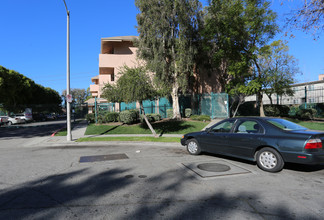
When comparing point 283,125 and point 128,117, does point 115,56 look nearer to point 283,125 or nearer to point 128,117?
point 128,117

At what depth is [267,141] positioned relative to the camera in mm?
5445

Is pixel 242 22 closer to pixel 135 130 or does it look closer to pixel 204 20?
pixel 204 20

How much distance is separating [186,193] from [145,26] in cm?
1761

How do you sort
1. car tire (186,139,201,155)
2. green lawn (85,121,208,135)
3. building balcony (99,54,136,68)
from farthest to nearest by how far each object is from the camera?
building balcony (99,54,136,68)
green lawn (85,121,208,135)
car tire (186,139,201,155)

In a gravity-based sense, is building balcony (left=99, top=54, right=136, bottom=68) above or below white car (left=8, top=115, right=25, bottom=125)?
above

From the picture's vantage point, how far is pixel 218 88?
2602cm

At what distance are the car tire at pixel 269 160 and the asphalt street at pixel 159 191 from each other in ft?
0.57

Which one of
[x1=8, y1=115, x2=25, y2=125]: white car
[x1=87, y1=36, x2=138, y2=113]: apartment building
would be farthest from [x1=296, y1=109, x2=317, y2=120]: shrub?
[x1=8, y1=115, x2=25, y2=125]: white car

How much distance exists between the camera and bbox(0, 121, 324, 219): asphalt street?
3.31 metres

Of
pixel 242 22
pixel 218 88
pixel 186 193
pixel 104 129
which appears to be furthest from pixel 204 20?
pixel 186 193

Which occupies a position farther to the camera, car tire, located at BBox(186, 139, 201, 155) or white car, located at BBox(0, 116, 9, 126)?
white car, located at BBox(0, 116, 9, 126)

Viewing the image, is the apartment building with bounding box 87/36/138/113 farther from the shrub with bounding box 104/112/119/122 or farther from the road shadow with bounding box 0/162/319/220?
the road shadow with bounding box 0/162/319/220

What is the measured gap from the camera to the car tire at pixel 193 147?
7536 mm

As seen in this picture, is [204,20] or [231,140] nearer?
[231,140]
